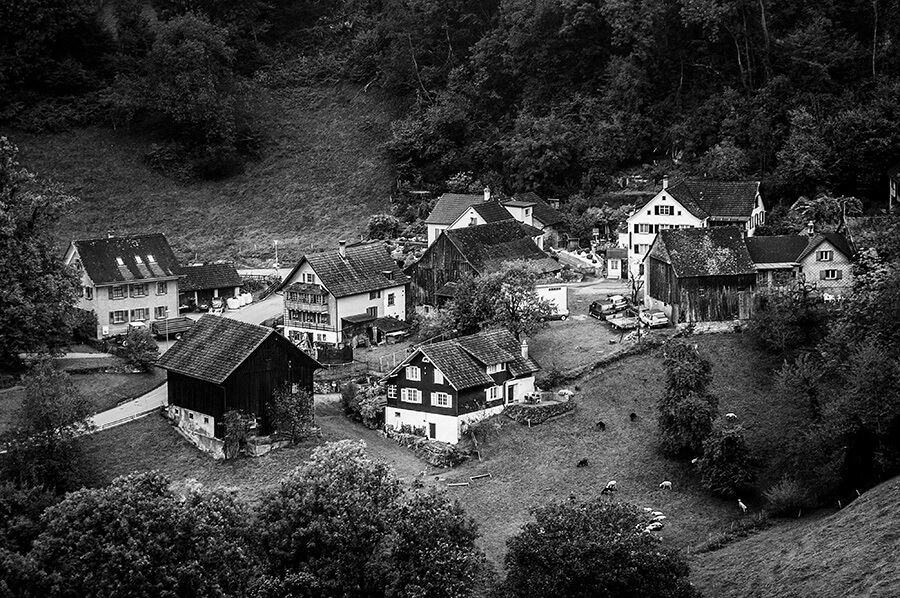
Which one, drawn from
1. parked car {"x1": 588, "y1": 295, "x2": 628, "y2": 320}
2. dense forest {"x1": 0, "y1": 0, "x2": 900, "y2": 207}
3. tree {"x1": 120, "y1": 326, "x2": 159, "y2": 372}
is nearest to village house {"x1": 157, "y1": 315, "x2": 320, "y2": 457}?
tree {"x1": 120, "y1": 326, "x2": 159, "y2": 372}

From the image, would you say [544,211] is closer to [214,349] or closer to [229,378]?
[214,349]

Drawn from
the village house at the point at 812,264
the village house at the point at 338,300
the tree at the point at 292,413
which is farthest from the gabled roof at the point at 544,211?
the tree at the point at 292,413

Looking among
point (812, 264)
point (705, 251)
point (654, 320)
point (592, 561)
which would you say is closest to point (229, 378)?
point (654, 320)

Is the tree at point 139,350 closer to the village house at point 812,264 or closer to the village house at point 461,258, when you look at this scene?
the village house at point 461,258

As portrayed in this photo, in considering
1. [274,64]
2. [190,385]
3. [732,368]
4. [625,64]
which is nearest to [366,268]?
[190,385]

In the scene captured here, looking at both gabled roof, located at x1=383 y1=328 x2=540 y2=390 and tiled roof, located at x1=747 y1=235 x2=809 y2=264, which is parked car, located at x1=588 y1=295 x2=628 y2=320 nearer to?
tiled roof, located at x1=747 y1=235 x2=809 y2=264
